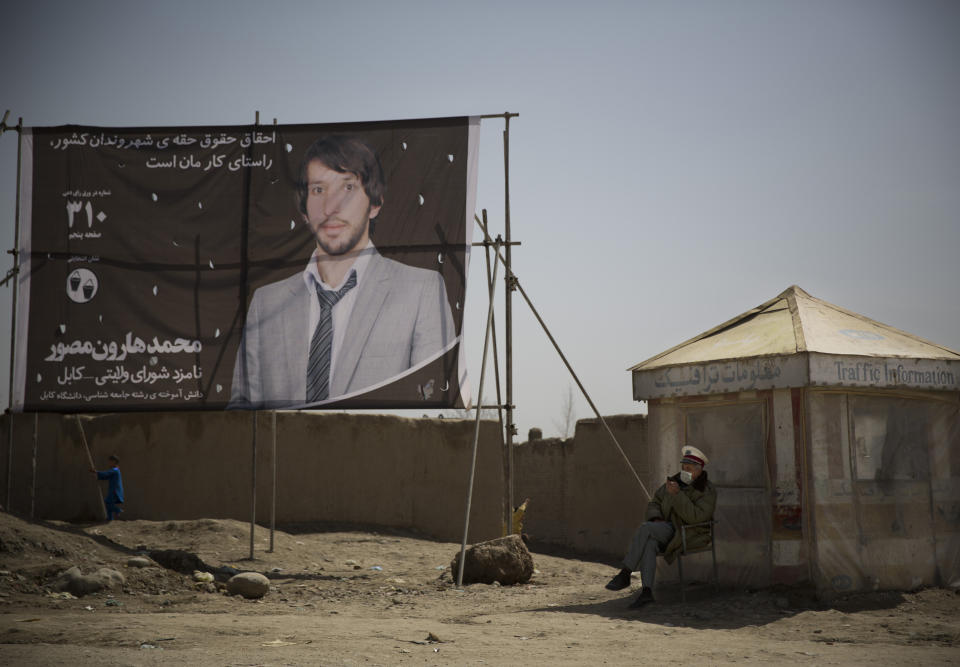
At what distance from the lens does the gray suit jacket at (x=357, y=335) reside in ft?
35.5

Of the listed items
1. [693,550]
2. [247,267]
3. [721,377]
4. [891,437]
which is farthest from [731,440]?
[247,267]

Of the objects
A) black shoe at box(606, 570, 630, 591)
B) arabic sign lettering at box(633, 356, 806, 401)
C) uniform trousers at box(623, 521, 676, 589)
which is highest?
arabic sign lettering at box(633, 356, 806, 401)

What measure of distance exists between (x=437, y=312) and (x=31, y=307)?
4.82 meters

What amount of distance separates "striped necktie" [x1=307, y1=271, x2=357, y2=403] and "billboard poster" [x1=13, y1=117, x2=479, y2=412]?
2 cm

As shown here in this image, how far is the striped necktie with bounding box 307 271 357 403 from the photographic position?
10.8 metres

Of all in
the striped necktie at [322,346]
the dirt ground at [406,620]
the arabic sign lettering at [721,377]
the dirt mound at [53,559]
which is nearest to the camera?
the dirt ground at [406,620]

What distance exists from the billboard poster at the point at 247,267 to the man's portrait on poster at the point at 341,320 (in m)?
0.02

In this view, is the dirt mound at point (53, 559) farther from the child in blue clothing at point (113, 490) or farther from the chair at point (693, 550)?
the chair at point (693, 550)

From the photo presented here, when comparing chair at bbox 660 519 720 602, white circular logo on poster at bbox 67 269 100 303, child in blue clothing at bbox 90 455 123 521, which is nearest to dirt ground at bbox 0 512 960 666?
chair at bbox 660 519 720 602

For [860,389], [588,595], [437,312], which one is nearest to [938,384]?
[860,389]

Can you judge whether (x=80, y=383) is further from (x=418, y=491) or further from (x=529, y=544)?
(x=529, y=544)

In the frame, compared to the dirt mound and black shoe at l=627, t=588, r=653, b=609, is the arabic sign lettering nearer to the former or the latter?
black shoe at l=627, t=588, r=653, b=609

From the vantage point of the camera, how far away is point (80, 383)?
36.4ft

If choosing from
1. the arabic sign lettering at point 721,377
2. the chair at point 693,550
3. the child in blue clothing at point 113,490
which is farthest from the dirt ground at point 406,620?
the child in blue clothing at point 113,490
